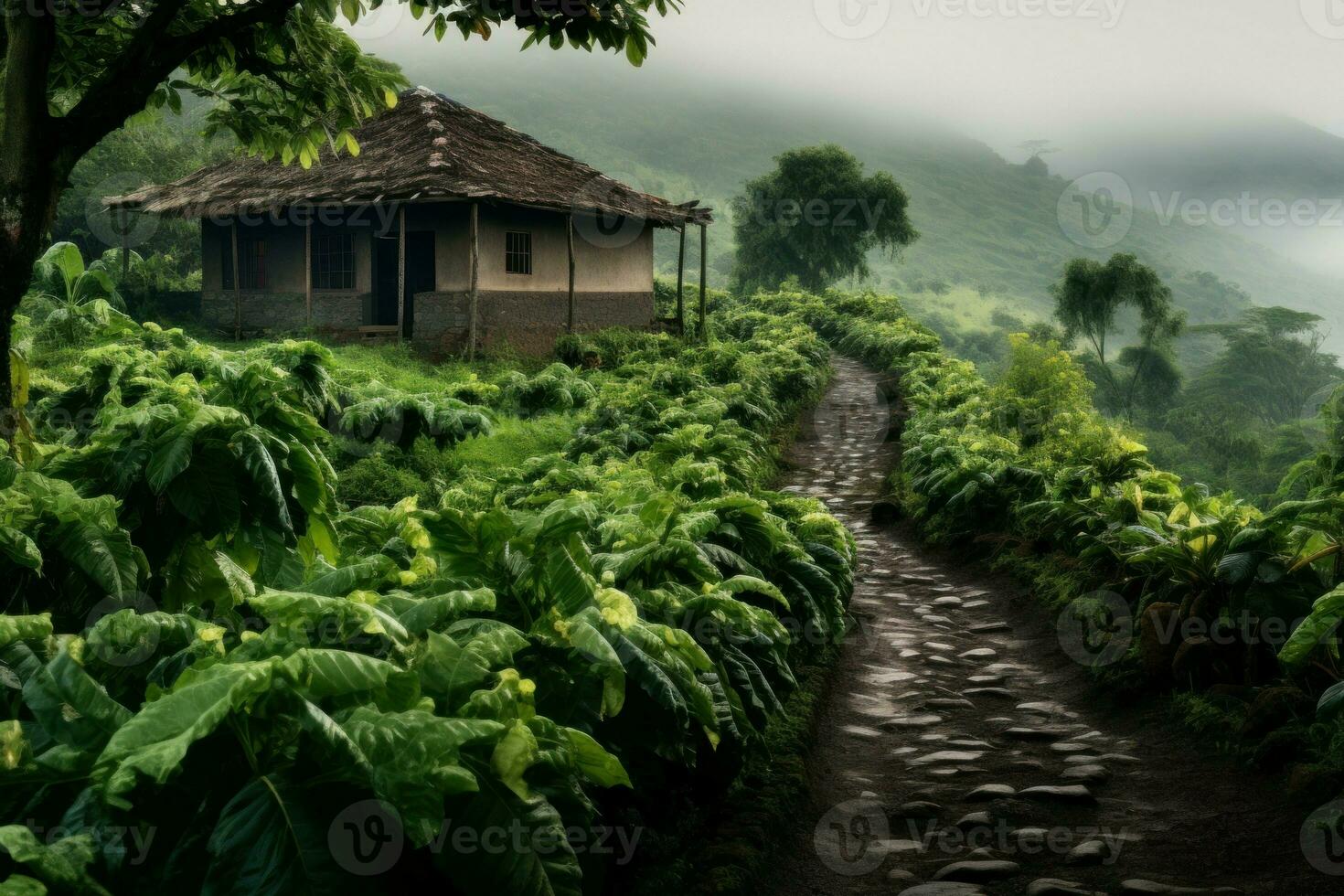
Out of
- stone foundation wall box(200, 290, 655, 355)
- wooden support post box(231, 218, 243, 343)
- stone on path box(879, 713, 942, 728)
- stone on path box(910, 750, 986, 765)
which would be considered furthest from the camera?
wooden support post box(231, 218, 243, 343)

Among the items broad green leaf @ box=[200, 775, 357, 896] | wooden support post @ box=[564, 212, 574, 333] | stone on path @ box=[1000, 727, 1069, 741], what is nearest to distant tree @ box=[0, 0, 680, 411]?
broad green leaf @ box=[200, 775, 357, 896]

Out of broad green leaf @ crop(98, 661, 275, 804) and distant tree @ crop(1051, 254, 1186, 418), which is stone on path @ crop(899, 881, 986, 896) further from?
distant tree @ crop(1051, 254, 1186, 418)

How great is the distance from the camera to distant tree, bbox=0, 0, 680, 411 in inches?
159

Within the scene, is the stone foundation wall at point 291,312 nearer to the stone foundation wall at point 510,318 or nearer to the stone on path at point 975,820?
the stone foundation wall at point 510,318

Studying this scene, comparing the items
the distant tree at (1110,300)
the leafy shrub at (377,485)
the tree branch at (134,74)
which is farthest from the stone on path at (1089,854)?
the distant tree at (1110,300)

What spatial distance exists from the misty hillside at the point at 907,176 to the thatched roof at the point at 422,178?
4956 centimetres

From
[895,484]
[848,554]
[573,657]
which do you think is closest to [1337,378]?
[895,484]

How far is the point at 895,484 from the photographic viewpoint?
496 inches

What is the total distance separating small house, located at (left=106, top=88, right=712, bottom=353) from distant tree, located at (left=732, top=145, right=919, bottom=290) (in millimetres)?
20353

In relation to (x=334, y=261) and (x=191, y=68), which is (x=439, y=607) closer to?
(x=191, y=68)

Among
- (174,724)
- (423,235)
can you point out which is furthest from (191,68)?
(423,235)

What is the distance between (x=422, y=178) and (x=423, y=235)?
10.3 ft

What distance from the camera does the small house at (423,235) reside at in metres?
20.0

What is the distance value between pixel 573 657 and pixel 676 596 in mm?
1159
